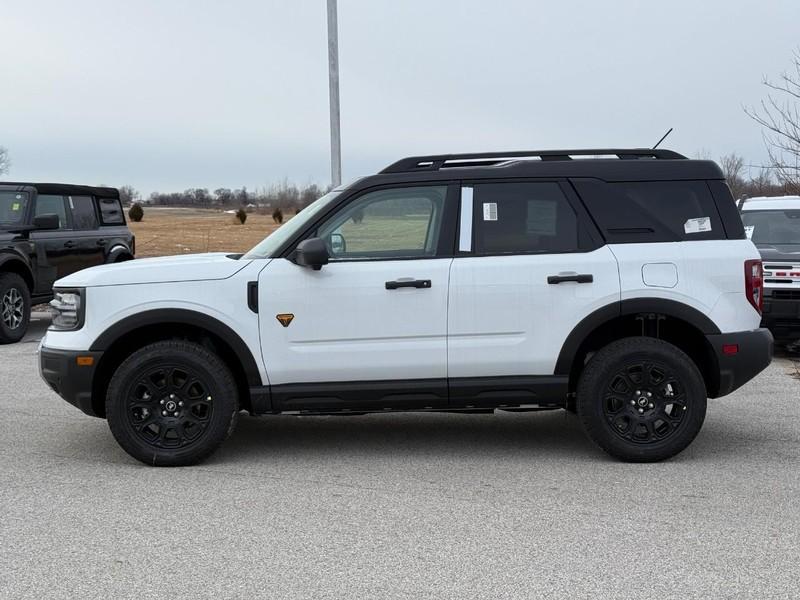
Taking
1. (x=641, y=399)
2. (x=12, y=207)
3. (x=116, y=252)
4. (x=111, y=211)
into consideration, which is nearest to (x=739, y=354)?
(x=641, y=399)

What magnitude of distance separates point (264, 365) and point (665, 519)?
8.50 feet

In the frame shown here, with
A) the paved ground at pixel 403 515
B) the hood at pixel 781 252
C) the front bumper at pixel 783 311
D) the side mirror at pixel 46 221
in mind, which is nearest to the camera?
the paved ground at pixel 403 515

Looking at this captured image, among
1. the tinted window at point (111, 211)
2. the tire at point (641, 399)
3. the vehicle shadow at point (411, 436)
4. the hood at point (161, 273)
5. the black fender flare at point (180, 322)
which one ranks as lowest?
the vehicle shadow at point (411, 436)

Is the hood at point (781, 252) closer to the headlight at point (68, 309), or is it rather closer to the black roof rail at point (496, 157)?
the black roof rail at point (496, 157)

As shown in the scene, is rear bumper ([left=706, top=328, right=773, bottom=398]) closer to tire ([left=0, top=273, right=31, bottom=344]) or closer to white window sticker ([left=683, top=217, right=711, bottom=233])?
white window sticker ([left=683, top=217, right=711, bottom=233])

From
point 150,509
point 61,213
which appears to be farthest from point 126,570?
point 61,213

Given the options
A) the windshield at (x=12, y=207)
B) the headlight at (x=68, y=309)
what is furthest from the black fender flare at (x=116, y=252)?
the headlight at (x=68, y=309)

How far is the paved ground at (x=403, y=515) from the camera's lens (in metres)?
4.27

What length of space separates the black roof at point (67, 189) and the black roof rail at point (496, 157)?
8466mm

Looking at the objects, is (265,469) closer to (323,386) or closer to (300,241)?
(323,386)

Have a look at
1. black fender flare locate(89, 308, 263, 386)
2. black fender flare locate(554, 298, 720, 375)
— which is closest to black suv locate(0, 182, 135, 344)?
black fender flare locate(89, 308, 263, 386)

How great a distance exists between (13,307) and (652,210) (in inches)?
361

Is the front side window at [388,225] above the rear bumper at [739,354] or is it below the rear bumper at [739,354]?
above

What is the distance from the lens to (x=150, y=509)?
5367 mm
